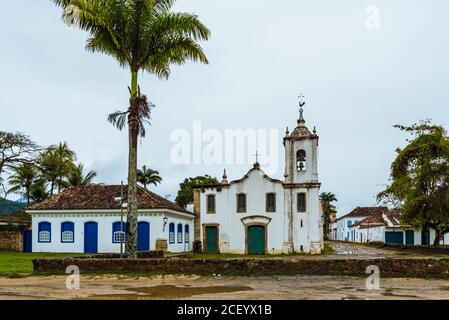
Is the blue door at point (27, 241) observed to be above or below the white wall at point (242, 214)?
below

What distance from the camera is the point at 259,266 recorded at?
15.8 metres

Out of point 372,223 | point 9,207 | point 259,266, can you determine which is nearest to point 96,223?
point 9,207

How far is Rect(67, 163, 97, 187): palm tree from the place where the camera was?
46.3 meters

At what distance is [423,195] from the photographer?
107ft

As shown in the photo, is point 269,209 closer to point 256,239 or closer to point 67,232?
point 256,239

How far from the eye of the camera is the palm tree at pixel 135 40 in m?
17.0

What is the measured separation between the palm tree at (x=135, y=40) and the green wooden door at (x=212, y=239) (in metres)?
16.5

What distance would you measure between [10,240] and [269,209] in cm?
1723

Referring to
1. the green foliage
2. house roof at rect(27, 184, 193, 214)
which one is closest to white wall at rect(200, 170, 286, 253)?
house roof at rect(27, 184, 193, 214)

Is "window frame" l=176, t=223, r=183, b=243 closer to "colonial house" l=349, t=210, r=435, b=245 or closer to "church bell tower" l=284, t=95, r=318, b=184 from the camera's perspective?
"church bell tower" l=284, t=95, r=318, b=184

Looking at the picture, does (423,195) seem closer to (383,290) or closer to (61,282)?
(383,290)

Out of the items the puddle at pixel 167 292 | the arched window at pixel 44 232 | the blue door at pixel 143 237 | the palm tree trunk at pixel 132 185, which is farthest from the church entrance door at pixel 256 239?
the puddle at pixel 167 292

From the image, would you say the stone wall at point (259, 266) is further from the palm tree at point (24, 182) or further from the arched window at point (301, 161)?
the palm tree at point (24, 182)
